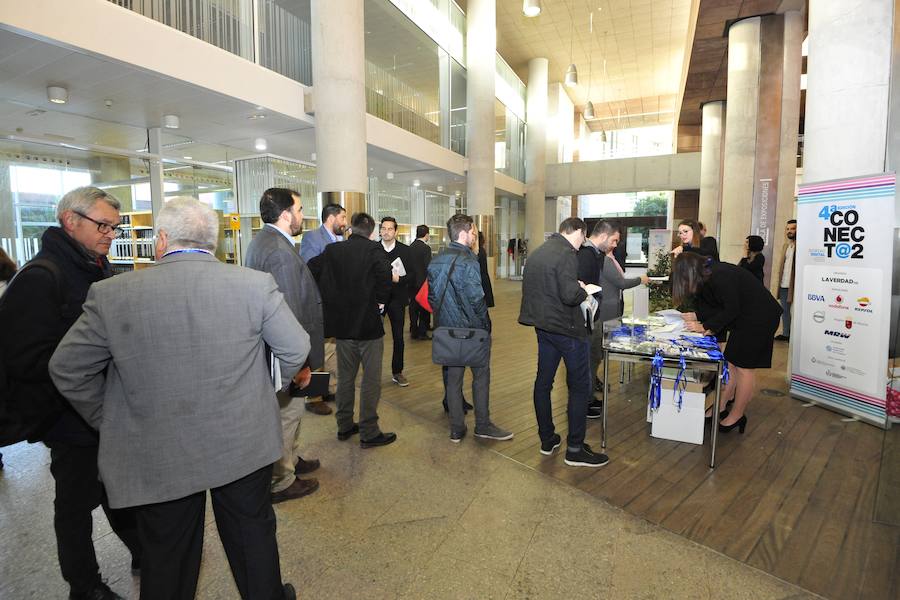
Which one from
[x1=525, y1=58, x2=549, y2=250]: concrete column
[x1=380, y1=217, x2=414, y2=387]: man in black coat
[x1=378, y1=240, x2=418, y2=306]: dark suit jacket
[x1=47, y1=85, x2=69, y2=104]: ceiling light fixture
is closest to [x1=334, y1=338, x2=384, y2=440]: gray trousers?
[x1=380, y1=217, x2=414, y2=387]: man in black coat

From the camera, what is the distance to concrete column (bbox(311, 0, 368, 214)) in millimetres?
7184

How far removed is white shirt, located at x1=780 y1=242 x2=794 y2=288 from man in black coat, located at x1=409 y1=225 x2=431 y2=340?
5.01 metres

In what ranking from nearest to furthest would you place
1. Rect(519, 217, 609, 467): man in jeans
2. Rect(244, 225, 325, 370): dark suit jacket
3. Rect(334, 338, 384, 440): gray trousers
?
Rect(244, 225, 325, 370): dark suit jacket, Rect(519, 217, 609, 467): man in jeans, Rect(334, 338, 384, 440): gray trousers

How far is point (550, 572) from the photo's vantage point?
2.24m

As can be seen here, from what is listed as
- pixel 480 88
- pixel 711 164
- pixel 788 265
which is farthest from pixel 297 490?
pixel 711 164

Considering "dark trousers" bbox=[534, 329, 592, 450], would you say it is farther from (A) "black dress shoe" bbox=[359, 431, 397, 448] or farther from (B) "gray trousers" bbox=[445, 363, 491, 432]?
(A) "black dress shoe" bbox=[359, 431, 397, 448]

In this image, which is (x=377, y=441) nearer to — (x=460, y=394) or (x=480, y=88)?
(x=460, y=394)

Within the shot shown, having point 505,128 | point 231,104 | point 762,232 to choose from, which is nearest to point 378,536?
point 231,104

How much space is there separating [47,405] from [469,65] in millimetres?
13663

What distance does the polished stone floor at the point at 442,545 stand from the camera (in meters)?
2.15

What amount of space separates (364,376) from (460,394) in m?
0.74

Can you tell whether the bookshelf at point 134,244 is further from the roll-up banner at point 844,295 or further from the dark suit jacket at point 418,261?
the roll-up banner at point 844,295

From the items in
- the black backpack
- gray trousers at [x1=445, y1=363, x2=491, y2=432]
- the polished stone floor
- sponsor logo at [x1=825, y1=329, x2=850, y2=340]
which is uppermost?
the black backpack

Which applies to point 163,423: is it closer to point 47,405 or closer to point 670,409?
point 47,405
